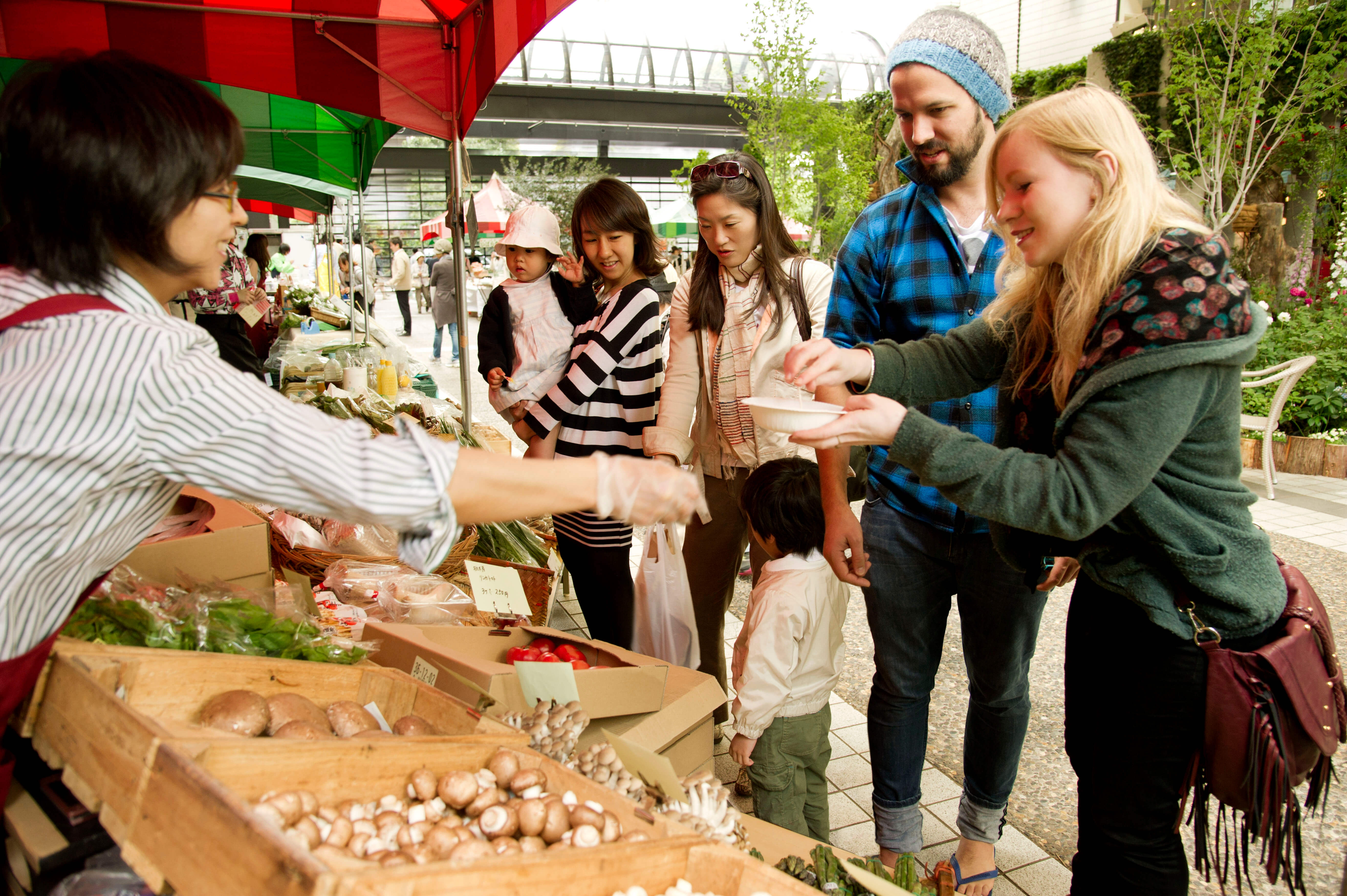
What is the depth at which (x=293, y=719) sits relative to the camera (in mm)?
1512

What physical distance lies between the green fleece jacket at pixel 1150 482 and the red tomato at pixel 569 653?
125 cm

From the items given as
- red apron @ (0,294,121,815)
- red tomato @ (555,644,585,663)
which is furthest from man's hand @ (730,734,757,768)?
red apron @ (0,294,121,815)

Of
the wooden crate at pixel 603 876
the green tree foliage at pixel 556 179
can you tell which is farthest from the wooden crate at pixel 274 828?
the green tree foliage at pixel 556 179

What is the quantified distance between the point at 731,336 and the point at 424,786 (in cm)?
182

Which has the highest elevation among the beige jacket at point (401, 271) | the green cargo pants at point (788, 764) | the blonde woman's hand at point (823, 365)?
the beige jacket at point (401, 271)

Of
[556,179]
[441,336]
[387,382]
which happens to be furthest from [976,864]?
[556,179]

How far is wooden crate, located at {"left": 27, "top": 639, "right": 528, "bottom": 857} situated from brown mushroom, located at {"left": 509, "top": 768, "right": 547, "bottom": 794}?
8 cm

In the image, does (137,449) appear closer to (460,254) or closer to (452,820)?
(452,820)

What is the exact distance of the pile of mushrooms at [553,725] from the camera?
5.46 feet

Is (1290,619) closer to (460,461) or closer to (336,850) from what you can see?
(460,461)

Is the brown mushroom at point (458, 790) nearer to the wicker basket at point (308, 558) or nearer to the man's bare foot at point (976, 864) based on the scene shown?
the man's bare foot at point (976, 864)

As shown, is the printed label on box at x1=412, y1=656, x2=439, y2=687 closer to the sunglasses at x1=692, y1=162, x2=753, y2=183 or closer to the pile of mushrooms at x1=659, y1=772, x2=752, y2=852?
the pile of mushrooms at x1=659, y1=772, x2=752, y2=852

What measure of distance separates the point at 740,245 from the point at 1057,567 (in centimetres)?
141

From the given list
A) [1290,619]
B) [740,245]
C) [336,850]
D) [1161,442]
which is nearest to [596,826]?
[336,850]
